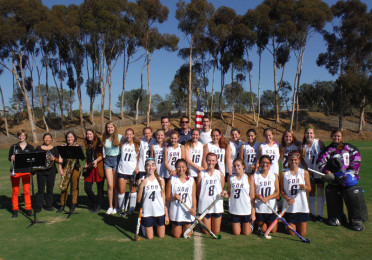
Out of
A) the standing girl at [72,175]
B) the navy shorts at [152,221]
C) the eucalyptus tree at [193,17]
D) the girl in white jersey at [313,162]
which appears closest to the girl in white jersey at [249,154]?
the girl in white jersey at [313,162]

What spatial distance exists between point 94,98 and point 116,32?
12.2 m

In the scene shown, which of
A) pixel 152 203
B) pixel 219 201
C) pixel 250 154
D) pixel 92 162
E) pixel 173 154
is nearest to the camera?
pixel 152 203

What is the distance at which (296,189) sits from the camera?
16.7 ft

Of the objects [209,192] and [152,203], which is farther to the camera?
[209,192]

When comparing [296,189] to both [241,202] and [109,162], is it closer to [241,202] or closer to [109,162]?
[241,202]

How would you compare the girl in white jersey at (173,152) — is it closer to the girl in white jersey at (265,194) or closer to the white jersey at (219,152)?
the white jersey at (219,152)

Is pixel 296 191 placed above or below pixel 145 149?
below

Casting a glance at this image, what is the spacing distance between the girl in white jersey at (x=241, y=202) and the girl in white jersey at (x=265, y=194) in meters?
0.11

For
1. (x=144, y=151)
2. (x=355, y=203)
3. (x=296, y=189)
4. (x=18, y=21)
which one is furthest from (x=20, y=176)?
(x=18, y=21)

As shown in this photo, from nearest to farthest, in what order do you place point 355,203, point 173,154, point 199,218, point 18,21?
point 199,218
point 355,203
point 173,154
point 18,21

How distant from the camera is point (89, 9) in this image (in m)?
28.0

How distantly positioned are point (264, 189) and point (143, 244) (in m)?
2.30

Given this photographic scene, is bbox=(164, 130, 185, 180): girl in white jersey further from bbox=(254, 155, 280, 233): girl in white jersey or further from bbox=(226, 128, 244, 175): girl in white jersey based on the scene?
bbox=(254, 155, 280, 233): girl in white jersey

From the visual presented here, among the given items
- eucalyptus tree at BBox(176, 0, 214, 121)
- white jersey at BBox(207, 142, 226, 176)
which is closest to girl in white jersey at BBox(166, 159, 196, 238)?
white jersey at BBox(207, 142, 226, 176)
